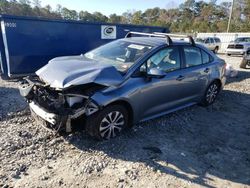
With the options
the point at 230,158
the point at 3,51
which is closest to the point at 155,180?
the point at 230,158

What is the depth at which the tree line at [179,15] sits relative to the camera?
4759 cm

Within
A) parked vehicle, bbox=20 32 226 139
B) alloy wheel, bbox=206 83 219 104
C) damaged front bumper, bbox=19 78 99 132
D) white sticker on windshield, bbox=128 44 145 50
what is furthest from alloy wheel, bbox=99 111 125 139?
alloy wheel, bbox=206 83 219 104

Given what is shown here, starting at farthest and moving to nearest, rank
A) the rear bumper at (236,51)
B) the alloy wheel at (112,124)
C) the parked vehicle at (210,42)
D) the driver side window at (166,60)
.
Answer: the parked vehicle at (210,42)
the rear bumper at (236,51)
the driver side window at (166,60)
the alloy wheel at (112,124)

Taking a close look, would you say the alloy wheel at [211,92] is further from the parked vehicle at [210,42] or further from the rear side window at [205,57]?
the parked vehicle at [210,42]

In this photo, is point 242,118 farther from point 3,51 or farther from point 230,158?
point 3,51

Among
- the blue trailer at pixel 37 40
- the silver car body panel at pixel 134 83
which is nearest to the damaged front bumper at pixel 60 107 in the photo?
the silver car body panel at pixel 134 83

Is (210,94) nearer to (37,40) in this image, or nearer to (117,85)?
(117,85)

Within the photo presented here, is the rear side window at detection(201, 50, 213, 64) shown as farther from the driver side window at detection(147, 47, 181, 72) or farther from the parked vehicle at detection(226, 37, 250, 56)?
the parked vehicle at detection(226, 37, 250, 56)

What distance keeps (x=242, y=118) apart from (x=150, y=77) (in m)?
2.86

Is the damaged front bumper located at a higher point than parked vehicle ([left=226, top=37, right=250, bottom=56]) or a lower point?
higher

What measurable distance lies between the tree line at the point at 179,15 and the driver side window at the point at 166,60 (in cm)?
3458

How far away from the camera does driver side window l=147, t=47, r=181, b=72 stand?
4706 millimetres

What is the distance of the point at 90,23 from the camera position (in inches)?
353

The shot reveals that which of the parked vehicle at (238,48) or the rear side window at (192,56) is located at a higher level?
the rear side window at (192,56)
